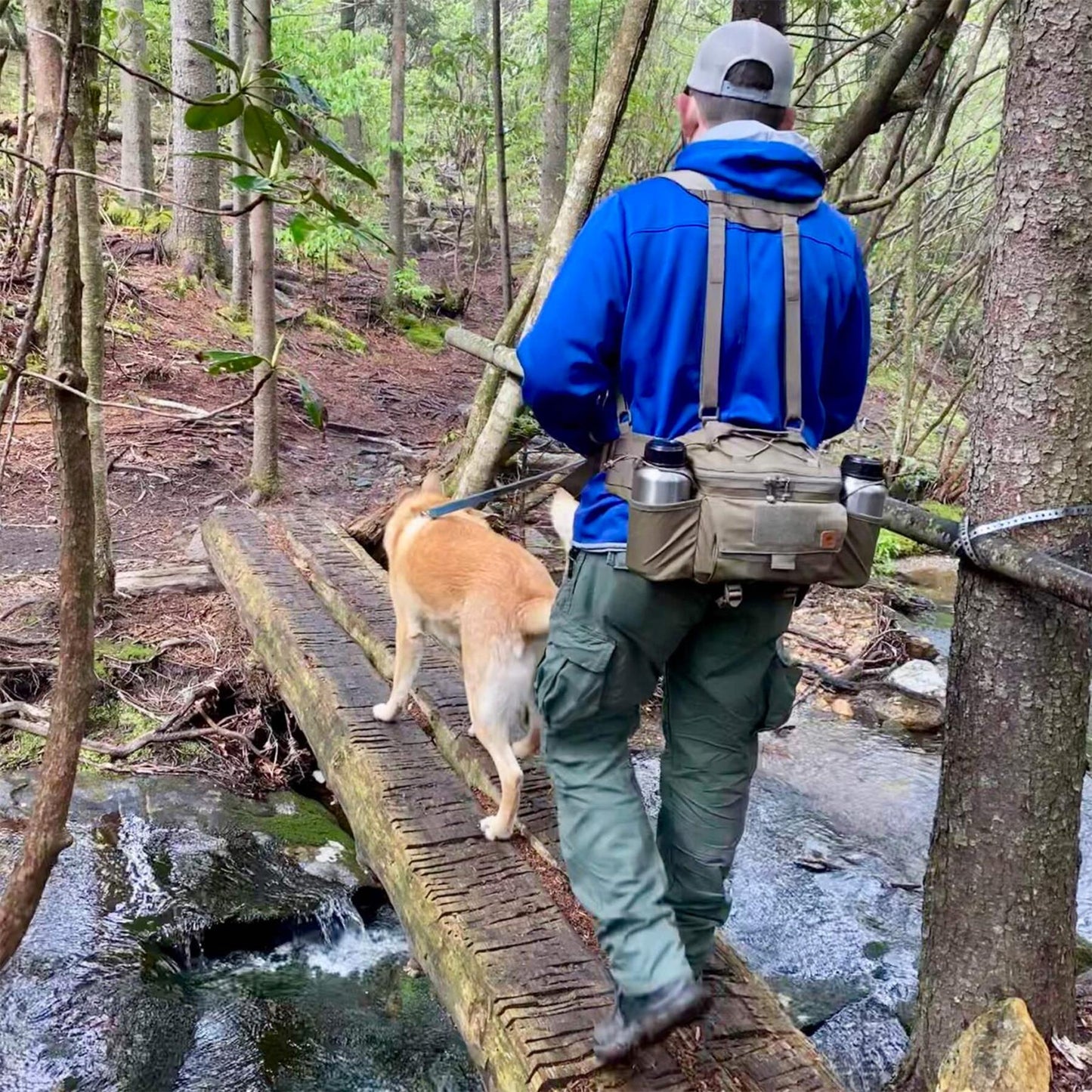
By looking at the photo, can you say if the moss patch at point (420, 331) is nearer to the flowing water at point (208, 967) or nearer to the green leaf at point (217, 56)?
the flowing water at point (208, 967)

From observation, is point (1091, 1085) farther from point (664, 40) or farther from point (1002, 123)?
point (664, 40)

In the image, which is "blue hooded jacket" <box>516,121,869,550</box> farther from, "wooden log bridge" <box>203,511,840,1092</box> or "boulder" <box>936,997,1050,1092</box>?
"boulder" <box>936,997,1050,1092</box>

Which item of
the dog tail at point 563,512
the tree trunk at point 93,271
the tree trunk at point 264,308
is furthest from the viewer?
the tree trunk at point 264,308

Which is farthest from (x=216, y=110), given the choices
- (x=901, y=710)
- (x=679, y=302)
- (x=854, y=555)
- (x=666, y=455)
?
(x=901, y=710)

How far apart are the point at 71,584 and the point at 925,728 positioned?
19.5 feet

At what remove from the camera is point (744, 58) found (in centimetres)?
222

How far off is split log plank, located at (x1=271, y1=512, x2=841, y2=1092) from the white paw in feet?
0.30

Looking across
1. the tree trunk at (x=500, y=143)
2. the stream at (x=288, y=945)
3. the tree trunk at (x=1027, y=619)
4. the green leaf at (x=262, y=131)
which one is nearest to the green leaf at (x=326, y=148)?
the green leaf at (x=262, y=131)

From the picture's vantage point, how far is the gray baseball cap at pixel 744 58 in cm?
221

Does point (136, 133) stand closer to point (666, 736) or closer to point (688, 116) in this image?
point (688, 116)

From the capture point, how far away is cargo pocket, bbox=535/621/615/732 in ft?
7.58

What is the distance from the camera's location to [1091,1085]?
8.38 feet

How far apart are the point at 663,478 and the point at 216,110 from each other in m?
1.17

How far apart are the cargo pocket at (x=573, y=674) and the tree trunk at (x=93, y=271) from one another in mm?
1977
